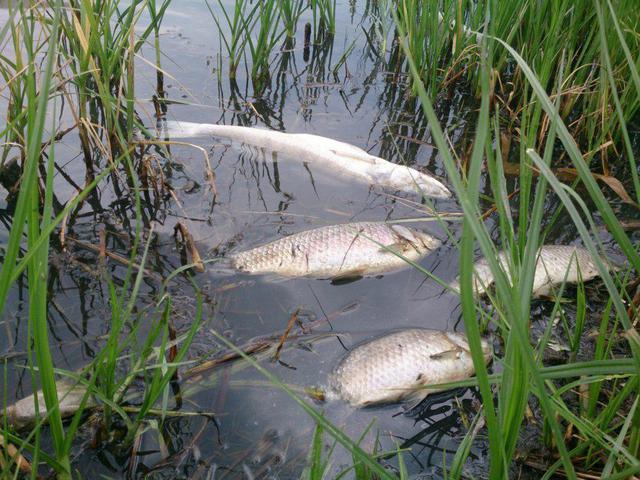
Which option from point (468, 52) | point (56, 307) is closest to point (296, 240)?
point (56, 307)

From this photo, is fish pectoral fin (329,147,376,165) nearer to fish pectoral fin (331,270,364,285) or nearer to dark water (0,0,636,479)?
dark water (0,0,636,479)

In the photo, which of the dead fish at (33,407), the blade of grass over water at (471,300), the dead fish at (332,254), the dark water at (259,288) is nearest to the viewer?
the blade of grass over water at (471,300)

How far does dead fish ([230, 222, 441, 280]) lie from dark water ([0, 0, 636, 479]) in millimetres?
68

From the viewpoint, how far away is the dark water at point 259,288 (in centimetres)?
195

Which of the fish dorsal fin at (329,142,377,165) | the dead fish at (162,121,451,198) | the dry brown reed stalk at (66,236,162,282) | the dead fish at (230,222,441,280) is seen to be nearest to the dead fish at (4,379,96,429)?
the dry brown reed stalk at (66,236,162,282)

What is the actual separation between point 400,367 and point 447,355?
19 centimetres

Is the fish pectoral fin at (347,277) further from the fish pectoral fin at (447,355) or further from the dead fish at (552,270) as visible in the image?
the fish pectoral fin at (447,355)

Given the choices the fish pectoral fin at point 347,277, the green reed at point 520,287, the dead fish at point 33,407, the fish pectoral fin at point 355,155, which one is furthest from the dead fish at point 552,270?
the dead fish at point 33,407

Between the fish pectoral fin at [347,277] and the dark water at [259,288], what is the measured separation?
0.04m

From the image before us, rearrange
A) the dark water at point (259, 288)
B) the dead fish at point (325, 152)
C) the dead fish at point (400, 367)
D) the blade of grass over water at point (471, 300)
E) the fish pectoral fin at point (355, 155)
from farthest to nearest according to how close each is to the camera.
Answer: the fish pectoral fin at point (355, 155)
the dead fish at point (325, 152)
the dead fish at point (400, 367)
the dark water at point (259, 288)
the blade of grass over water at point (471, 300)

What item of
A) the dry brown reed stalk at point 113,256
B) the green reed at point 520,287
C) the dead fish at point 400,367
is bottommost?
the dead fish at point 400,367

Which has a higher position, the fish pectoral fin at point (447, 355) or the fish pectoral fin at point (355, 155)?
the fish pectoral fin at point (355, 155)

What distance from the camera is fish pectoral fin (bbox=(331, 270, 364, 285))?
281 cm

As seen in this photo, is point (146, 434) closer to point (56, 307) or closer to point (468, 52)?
point (56, 307)
